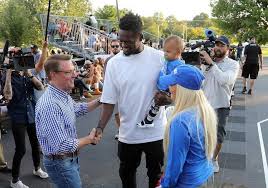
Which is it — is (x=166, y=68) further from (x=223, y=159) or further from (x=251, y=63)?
(x=251, y=63)

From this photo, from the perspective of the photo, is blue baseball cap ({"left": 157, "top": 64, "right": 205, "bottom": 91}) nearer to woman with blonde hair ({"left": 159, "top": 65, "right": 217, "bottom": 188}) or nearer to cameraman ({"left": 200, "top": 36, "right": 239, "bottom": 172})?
woman with blonde hair ({"left": 159, "top": 65, "right": 217, "bottom": 188})

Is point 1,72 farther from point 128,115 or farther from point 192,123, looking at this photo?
point 192,123

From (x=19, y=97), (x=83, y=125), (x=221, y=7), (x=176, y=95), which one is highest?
(x=221, y=7)

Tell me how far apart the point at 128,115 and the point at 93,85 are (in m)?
9.97

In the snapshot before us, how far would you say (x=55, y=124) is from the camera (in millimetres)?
2881

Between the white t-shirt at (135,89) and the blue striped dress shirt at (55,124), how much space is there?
2.21ft

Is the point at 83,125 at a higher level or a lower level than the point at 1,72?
lower

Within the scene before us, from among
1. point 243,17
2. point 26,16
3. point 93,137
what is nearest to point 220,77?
point 93,137

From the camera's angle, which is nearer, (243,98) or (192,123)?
(192,123)

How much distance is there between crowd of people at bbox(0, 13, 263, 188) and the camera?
8.52 feet

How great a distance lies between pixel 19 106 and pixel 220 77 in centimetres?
268

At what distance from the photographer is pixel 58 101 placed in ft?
9.75

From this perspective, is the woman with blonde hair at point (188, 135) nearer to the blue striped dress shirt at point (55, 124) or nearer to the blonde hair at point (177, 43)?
the blue striped dress shirt at point (55, 124)

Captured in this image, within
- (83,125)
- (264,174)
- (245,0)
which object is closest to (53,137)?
(264,174)
